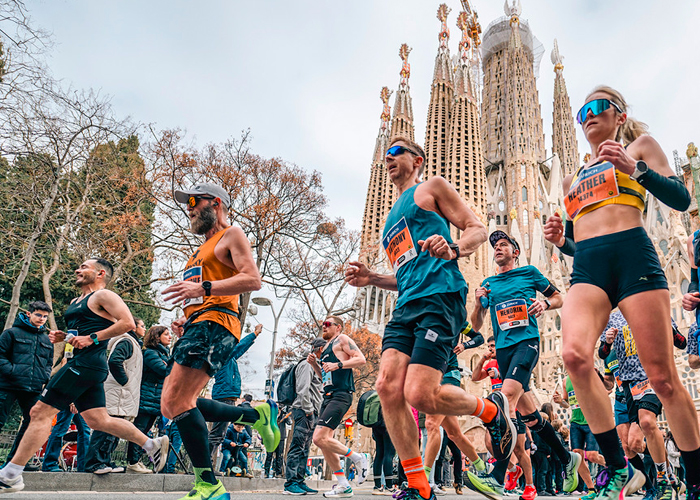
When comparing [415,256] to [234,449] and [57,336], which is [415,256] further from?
[234,449]

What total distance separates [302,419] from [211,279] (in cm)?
415

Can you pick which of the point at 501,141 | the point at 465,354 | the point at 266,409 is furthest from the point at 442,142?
the point at 266,409

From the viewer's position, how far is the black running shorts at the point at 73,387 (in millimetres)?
4659

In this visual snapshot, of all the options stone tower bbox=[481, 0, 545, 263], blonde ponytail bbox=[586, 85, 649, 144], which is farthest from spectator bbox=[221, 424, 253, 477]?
stone tower bbox=[481, 0, 545, 263]

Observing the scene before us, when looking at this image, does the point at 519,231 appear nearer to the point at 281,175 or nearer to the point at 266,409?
the point at 281,175

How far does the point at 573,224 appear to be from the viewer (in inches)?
144

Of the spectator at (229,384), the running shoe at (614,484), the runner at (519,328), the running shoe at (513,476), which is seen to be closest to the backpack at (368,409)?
the spectator at (229,384)

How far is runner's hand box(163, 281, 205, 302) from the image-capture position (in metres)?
3.37

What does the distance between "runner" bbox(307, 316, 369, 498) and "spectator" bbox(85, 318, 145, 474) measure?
231 centimetres

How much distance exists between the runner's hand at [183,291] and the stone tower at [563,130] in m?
78.9

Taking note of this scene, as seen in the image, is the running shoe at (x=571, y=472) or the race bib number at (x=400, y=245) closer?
the race bib number at (x=400, y=245)

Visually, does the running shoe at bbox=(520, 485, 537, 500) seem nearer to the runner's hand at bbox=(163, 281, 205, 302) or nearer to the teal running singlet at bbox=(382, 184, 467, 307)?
the teal running singlet at bbox=(382, 184, 467, 307)

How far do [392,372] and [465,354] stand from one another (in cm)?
4999

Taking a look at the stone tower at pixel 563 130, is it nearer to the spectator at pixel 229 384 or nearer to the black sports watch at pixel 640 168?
the spectator at pixel 229 384
